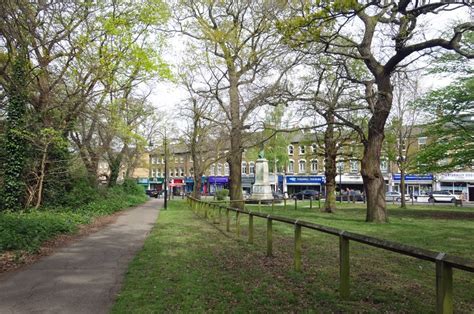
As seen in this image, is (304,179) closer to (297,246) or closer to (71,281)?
(297,246)

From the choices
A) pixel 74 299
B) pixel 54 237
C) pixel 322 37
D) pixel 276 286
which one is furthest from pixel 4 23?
pixel 276 286

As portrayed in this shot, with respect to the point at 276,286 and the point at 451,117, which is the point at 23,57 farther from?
the point at 451,117

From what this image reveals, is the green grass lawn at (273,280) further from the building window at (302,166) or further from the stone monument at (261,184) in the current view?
the building window at (302,166)

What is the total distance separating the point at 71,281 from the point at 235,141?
16.1m

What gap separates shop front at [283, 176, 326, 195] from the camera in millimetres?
65625

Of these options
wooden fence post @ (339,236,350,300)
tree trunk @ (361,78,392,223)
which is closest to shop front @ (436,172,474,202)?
tree trunk @ (361,78,392,223)

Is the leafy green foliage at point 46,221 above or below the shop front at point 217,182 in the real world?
below

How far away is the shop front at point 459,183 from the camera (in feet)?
178

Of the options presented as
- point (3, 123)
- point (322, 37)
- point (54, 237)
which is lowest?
point (54, 237)

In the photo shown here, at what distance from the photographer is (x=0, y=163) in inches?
650

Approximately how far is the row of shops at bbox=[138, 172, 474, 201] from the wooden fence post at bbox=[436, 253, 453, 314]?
47697 mm

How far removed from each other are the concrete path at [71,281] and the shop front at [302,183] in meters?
57.2

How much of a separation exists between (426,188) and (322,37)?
2076 inches

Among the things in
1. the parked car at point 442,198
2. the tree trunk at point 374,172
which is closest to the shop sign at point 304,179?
the parked car at point 442,198
